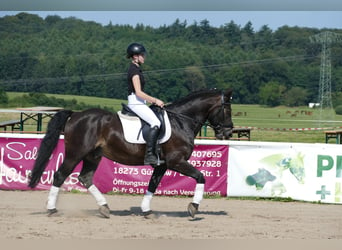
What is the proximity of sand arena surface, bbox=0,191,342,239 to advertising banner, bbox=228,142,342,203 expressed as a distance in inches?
14.2

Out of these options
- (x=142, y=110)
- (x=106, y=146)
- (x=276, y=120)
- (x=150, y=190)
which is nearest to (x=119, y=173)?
(x=150, y=190)

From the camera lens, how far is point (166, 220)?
8.64 meters

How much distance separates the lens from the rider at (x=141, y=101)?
8.52 m

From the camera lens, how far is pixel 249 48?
140 ft

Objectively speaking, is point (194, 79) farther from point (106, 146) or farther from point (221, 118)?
point (106, 146)

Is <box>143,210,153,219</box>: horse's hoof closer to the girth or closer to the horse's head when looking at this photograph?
the girth

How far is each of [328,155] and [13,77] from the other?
25.7 metres

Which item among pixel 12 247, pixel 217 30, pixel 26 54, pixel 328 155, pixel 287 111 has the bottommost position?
pixel 12 247

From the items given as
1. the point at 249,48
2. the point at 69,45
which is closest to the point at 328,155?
the point at 69,45

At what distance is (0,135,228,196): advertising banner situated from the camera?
11.7 m

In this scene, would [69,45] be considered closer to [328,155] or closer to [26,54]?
[26,54]

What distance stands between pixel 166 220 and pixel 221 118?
5.93 feet

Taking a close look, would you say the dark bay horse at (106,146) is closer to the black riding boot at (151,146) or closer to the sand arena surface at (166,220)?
the black riding boot at (151,146)

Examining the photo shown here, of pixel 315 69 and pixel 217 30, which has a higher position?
pixel 217 30
